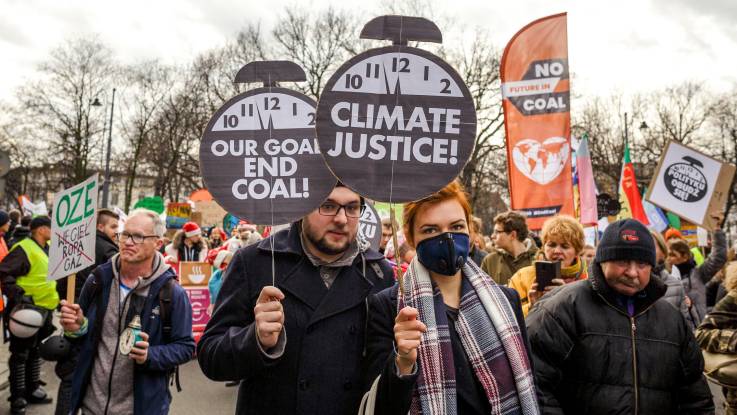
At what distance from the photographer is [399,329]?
79.4 inches

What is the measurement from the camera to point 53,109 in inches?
1545

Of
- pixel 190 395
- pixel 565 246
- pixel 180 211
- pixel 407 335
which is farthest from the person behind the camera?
pixel 180 211

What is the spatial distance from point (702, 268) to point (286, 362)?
6.53 meters

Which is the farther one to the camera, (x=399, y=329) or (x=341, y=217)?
(x=341, y=217)

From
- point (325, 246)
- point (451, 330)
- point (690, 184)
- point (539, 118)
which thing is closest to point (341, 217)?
point (325, 246)

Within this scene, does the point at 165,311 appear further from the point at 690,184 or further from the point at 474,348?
the point at 690,184

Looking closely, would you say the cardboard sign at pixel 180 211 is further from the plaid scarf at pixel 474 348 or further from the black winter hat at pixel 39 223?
the plaid scarf at pixel 474 348

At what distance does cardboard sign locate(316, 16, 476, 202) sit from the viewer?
2307mm

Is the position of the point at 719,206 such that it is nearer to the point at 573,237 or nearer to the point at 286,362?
the point at 573,237

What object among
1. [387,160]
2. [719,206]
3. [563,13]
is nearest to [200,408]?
[387,160]

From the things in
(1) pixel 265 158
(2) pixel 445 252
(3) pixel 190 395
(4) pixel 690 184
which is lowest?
(3) pixel 190 395

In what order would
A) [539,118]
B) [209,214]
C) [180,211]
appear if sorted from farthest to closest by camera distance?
[209,214]
[180,211]
[539,118]

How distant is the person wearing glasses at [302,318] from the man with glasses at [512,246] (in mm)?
3139

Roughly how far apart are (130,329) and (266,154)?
4.78ft
